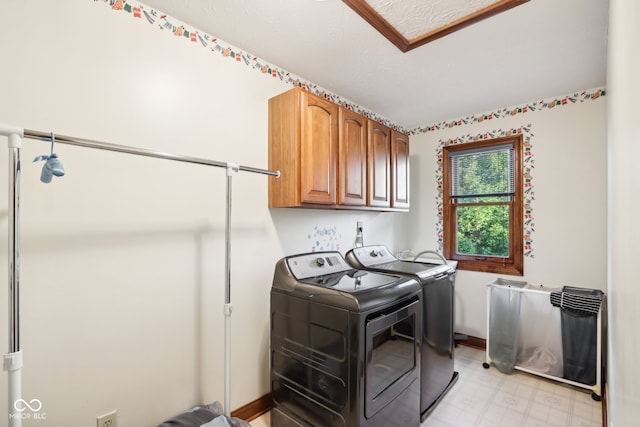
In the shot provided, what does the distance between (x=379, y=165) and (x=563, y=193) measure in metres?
1.70

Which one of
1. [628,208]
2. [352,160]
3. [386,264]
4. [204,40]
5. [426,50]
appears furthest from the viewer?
[386,264]

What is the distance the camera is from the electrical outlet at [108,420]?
1445 mm

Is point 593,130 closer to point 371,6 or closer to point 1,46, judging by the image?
point 371,6

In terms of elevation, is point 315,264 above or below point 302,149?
below

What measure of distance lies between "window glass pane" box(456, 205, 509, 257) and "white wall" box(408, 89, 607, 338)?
242 mm

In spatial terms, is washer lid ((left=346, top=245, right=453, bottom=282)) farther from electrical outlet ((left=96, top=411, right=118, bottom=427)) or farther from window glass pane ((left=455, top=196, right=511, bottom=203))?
electrical outlet ((left=96, top=411, right=118, bottom=427))

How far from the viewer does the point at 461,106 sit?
3.00 m

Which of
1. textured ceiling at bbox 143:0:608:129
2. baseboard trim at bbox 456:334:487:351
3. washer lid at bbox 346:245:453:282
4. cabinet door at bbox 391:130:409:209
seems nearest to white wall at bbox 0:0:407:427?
textured ceiling at bbox 143:0:608:129

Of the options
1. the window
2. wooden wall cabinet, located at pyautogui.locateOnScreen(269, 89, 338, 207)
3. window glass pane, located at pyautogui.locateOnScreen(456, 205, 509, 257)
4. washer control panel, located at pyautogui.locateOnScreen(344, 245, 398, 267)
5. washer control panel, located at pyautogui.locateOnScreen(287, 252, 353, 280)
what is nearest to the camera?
washer control panel, located at pyautogui.locateOnScreen(287, 252, 353, 280)

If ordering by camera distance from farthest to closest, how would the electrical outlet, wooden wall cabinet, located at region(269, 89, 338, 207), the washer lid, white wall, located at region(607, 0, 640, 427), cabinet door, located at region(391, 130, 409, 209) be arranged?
cabinet door, located at region(391, 130, 409, 209)
the washer lid
wooden wall cabinet, located at region(269, 89, 338, 207)
the electrical outlet
white wall, located at region(607, 0, 640, 427)

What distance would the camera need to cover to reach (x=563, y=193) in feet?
8.89

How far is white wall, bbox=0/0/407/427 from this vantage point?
1.31 m

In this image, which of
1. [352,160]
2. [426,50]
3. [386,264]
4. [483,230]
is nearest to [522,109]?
[483,230]

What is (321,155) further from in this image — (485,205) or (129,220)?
(485,205)
